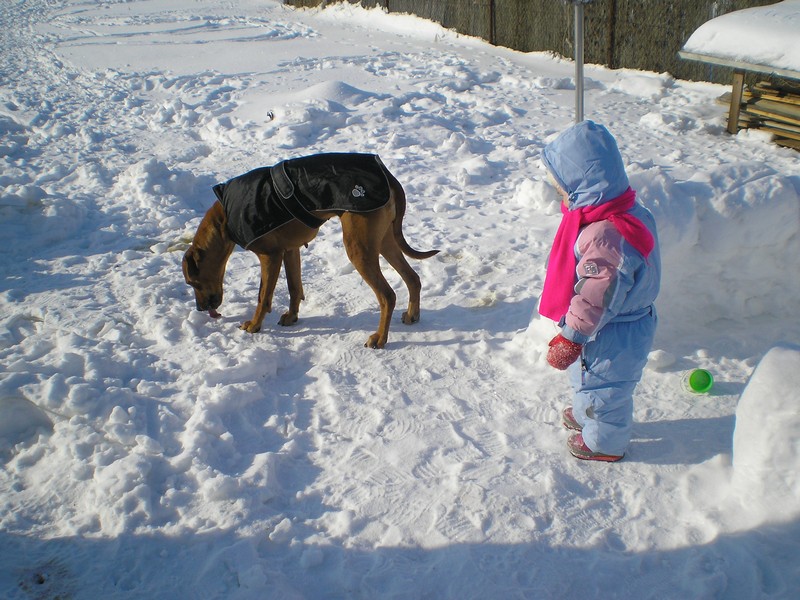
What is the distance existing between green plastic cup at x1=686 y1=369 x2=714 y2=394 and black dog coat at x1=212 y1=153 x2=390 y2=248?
6.91ft

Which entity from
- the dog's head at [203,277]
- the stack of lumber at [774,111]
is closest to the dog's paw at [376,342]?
the dog's head at [203,277]

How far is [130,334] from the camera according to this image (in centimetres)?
448

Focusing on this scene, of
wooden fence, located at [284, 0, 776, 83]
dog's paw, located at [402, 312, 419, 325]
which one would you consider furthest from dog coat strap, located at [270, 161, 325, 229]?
wooden fence, located at [284, 0, 776, 83]

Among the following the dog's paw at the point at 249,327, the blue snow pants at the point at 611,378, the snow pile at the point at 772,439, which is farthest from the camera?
the dog's paw at the point at 249,327

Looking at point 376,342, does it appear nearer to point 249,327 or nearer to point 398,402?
point 398,402

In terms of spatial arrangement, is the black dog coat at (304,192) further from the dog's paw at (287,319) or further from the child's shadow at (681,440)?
the child's shadow at (681,440)

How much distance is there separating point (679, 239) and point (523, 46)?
28.1 ft

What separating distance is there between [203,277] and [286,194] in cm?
91

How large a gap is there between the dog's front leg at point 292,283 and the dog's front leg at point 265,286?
151 mm

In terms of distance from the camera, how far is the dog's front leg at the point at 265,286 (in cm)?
447

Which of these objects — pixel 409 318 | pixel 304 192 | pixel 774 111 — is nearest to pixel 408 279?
pixel 409 318

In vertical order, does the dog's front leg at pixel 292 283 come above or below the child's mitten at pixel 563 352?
below

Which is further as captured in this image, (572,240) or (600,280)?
(572,240)

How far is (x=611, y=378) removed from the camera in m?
3.04
